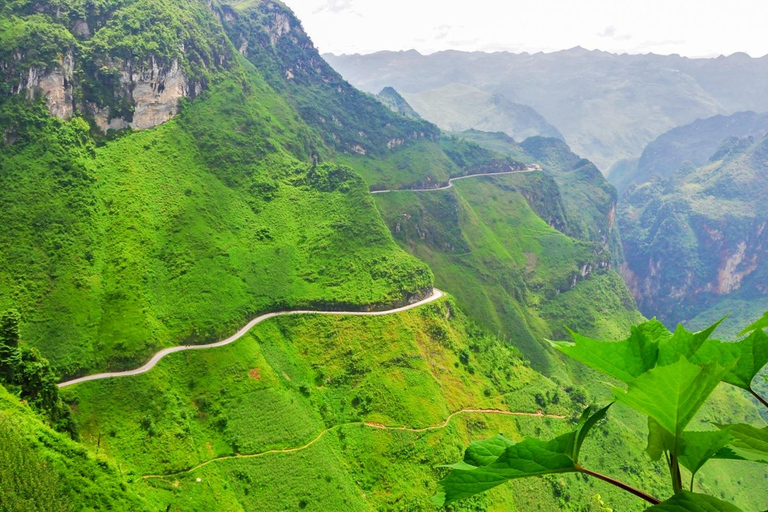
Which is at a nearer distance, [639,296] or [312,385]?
[312,385]

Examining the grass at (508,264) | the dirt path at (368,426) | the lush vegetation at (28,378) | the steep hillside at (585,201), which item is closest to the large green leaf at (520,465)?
the lush vegetation at (28,378)

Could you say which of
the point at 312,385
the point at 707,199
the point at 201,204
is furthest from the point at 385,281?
the point at 707,199

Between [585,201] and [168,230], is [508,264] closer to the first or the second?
[168,230]

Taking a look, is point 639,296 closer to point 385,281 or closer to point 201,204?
point 385,281

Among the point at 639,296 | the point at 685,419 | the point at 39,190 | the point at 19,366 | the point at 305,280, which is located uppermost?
the point at 685,419

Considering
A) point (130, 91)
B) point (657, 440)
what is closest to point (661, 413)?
point (657, 440)

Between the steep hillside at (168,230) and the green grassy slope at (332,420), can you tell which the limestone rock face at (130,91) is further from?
the green grassy slope at (332,420)
